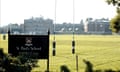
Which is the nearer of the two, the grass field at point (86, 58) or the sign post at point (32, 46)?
the sign post at point (32, 46)

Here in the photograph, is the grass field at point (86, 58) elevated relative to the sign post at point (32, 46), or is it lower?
lower

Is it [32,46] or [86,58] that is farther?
[86,58]

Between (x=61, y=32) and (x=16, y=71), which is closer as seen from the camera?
(x=16, y=71)

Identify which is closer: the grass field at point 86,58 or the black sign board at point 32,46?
the black sign board at point 32,46

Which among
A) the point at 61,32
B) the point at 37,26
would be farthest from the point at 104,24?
the point at 37,26

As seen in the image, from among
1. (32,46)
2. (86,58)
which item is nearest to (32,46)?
(32,46)

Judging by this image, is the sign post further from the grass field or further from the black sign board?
the grass field

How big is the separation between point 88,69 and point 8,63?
1.94 meters

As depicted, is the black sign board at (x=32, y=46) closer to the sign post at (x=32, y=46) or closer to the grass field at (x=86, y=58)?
the sign post at (x=32, y=46)

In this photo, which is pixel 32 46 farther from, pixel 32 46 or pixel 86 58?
pixel 86 58

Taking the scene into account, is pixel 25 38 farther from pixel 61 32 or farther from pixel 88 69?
pixel 61 32

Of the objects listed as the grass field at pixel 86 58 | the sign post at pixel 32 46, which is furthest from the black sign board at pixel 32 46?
the grass field at pixel 86 58

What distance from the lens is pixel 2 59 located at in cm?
675

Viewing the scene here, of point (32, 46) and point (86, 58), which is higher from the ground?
point (32, 46)
